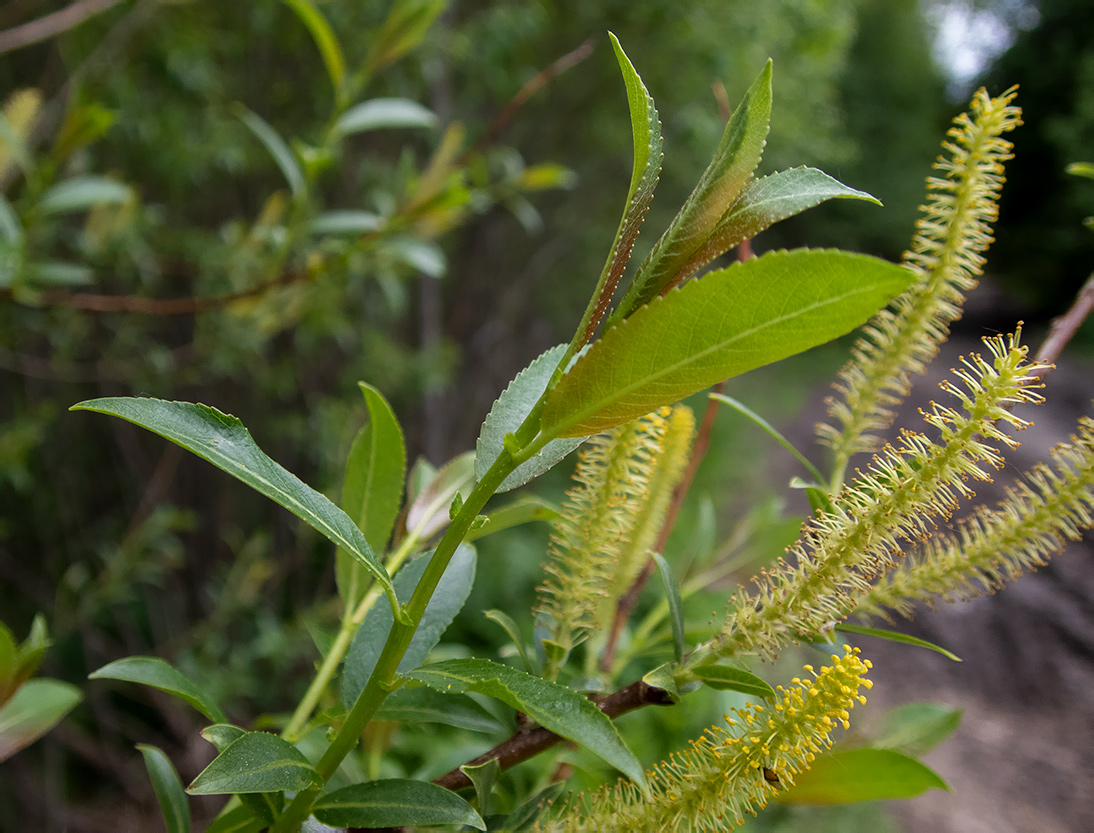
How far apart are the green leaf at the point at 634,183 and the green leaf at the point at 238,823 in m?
0.26

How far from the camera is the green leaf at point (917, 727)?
0.49 meters

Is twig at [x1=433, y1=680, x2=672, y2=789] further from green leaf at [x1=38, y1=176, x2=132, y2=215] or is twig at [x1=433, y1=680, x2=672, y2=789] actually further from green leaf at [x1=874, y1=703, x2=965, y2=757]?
green leaf at [x1=38, y1=176, x2=132, y2=215]

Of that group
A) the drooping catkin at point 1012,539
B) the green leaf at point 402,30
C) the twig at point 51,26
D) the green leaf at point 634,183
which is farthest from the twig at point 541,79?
the twig at point 51,26

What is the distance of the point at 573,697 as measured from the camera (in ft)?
0.82

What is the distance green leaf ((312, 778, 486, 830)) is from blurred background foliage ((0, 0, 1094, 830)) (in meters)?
0.43

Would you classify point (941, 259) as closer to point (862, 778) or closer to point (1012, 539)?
point (1012, 539)

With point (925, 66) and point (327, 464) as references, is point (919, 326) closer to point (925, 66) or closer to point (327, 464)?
point (327, 464)

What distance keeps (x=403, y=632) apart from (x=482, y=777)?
94 millimetres

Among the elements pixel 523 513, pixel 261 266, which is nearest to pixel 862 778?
pixel 523 513

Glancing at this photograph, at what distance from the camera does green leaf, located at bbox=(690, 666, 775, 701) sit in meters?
0.29

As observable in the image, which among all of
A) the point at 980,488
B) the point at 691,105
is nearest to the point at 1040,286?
the point at 980,488

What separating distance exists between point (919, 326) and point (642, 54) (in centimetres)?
392

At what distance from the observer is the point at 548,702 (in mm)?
249

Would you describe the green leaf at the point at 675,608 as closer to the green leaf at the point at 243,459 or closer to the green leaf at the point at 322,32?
the green leaf at the point at 243,459
